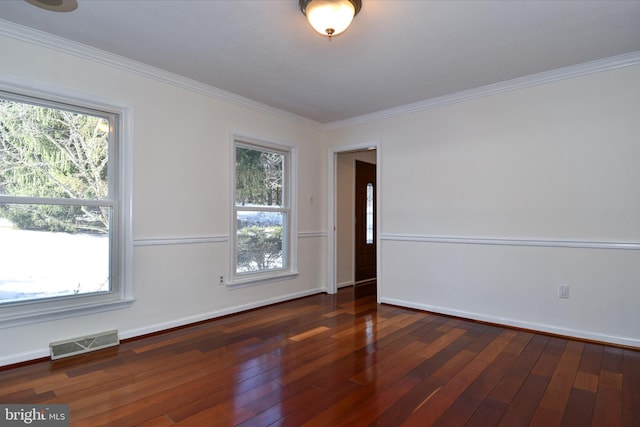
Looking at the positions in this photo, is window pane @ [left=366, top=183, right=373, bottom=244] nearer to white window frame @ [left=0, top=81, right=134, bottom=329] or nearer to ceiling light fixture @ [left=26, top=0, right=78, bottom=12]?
white window frame @ [left=0, top=81, right=134, bottom=329]

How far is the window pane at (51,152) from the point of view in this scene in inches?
101

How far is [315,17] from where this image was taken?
2203mm

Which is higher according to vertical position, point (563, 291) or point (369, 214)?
point (369, 214)

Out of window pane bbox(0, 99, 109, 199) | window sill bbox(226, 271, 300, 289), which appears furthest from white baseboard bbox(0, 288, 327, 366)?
window pane bbox(0, 99, 109, 199)

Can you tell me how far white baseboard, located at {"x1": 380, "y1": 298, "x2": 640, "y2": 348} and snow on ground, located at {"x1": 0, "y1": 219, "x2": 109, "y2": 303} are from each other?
10.7 feet

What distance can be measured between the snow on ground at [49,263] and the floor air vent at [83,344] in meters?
0.38

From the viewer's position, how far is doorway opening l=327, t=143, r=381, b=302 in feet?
16.6

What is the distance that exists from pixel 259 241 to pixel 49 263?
6.98 feet

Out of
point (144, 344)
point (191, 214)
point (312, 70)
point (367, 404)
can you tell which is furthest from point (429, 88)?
point (144, 344)

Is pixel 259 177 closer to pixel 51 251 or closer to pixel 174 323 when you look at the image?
pixel 174 323

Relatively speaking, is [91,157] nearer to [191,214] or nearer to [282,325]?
[191,214]

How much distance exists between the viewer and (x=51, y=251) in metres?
2.73

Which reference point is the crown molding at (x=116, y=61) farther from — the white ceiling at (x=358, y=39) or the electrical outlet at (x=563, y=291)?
the electrical outlet at (x=563, y=291)

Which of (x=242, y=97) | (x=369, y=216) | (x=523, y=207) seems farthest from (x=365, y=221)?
(x=242, y=97)
